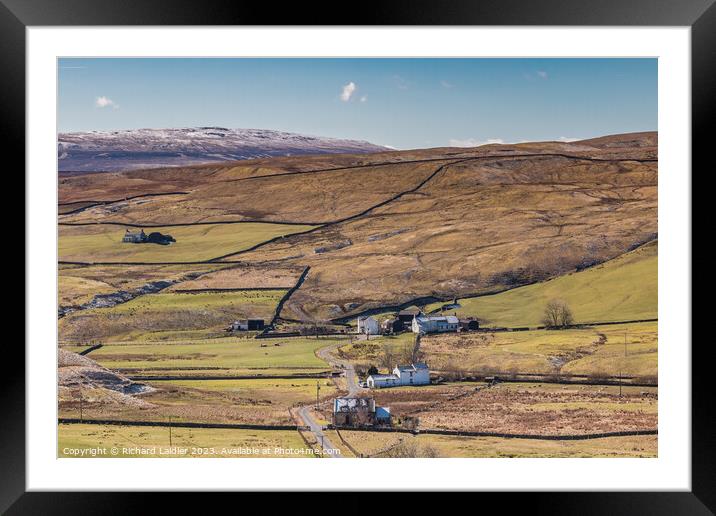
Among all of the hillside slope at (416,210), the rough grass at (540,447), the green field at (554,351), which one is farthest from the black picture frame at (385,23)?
the hillside slope at (416,210)

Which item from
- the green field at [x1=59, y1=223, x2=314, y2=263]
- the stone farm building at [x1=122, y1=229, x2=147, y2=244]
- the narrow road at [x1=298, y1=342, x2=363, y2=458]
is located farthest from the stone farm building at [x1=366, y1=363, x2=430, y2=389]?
the stone farm building at [x1=122, y1=229, x2=147, y2=244]

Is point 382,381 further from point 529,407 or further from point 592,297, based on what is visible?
point 592,297

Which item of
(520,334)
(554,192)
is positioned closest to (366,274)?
(520,334)

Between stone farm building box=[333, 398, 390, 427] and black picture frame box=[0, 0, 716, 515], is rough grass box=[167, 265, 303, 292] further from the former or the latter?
black picture frame box=[0, 0, 716, 515]

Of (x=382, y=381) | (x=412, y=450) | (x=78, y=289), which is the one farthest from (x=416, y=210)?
(x=412, y=450)

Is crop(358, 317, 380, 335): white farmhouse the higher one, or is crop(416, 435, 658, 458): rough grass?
crop(358, 317, 380, 335): white farmhouse
